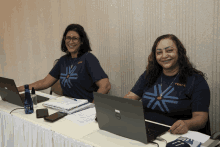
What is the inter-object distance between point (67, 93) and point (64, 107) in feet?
2.24

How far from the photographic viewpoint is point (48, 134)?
1.38m

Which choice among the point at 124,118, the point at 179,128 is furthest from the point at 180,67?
the point at 124,118

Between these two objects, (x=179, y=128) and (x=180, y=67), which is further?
(x=180, y=67)

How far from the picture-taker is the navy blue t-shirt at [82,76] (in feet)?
7.38

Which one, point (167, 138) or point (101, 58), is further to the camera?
point (101, 58)

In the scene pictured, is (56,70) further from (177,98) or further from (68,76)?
(177,98)

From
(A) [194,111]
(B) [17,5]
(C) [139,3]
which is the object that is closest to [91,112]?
(A) [194,111]

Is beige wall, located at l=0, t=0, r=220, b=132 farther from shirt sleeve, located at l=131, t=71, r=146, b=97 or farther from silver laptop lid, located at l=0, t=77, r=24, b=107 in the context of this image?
silver laptop lid, located at l=0, t=77, r=24, b=107

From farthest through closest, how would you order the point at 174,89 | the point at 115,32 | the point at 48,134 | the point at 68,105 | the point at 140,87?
1. the point at 115,32
2. the point at 140,87
3. the point at 68,105
4. the point at 174,89
5. the point at 48,134

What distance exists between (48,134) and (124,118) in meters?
0.58

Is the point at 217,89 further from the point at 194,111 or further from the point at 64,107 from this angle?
the point at 64,107

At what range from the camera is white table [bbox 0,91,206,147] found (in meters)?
1.17

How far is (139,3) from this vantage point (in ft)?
8.55

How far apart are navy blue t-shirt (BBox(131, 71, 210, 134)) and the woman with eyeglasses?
65 cm
